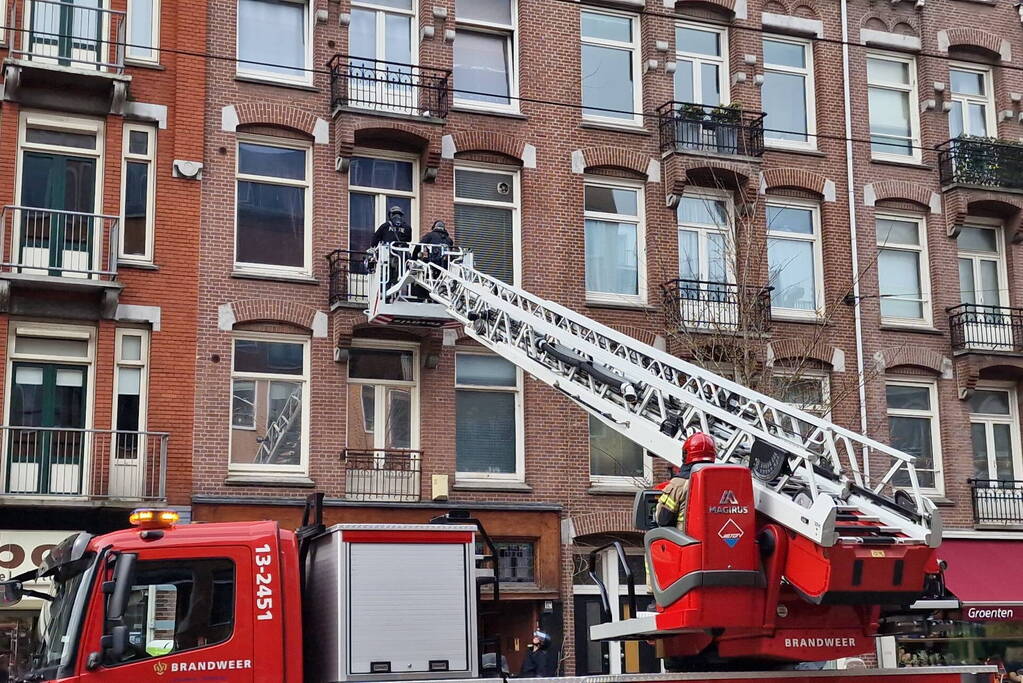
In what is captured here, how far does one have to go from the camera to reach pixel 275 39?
2312 centimetres

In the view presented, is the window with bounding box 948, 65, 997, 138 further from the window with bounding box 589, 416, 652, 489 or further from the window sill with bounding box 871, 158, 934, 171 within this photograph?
the window with bounding box 589, 416, 652, 489

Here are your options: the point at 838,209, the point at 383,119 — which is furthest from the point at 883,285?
the point at 383,119

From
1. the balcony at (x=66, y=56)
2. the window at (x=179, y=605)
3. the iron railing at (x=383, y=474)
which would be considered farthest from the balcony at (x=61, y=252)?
the window at (x=179, y=605)

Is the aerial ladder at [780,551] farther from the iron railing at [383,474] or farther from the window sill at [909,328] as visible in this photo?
the window sill at [909,328]

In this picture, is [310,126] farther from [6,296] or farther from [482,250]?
[6,296]

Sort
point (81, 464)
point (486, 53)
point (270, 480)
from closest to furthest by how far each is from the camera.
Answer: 1. point (81, 464)
2. point (270, 480)
3. point (486, 53)

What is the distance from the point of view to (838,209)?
85.8 ft

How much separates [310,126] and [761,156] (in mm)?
8500

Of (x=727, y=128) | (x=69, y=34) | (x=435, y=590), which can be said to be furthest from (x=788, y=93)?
(x=435, y=590)

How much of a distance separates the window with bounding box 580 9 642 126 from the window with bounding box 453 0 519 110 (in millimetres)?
1440

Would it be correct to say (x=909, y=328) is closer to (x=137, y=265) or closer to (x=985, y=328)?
(x=985, y=328)

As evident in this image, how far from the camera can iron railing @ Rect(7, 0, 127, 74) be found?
21136mm

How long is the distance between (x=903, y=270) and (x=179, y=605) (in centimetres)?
2004

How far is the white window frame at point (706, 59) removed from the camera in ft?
84.9
